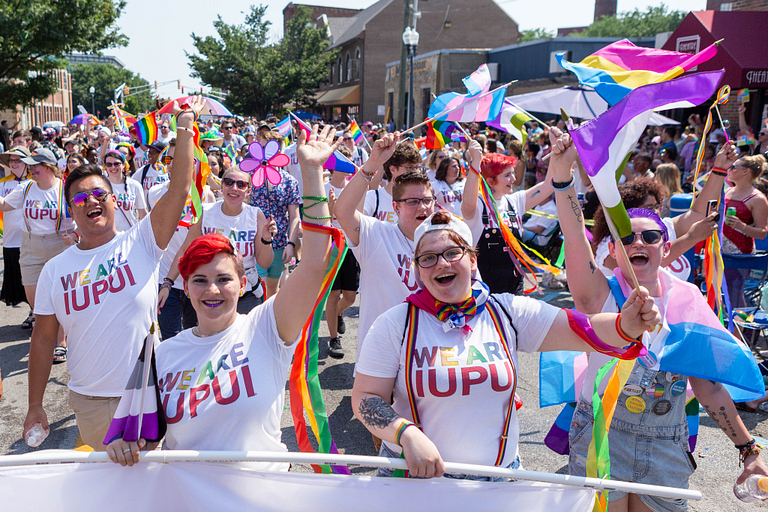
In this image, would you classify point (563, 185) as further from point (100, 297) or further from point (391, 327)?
point (100, 297)

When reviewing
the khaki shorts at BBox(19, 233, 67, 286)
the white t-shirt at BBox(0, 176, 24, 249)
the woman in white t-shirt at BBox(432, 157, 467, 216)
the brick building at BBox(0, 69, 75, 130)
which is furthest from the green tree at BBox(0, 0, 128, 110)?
the brick building at BBox(0, 69, 75, 130)

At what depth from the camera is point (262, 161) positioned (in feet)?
18.7

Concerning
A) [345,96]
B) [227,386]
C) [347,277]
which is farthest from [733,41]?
[345,96]

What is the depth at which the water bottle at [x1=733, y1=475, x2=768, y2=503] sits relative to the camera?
2429 mm

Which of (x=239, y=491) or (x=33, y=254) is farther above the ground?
(x=33, y=254)

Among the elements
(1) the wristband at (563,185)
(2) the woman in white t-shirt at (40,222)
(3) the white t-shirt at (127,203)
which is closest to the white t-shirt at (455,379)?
(1) the wristband at (563,185)

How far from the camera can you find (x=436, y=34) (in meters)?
43.3

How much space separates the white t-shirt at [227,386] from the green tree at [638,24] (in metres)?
93.0

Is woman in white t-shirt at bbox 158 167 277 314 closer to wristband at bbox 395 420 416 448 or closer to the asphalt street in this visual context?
the asphalt street

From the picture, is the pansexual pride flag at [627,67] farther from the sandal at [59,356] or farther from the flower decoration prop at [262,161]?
the sandal at [59,356]

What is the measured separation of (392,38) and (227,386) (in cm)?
4648

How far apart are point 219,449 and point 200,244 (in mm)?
789

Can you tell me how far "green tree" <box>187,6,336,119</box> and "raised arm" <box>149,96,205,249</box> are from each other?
4463 centimetres

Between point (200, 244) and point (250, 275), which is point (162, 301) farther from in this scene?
point (200, 244)
